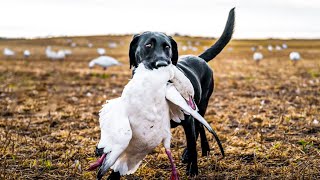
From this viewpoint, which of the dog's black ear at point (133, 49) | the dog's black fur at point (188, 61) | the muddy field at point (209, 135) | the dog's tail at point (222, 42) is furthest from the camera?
the dog's tail at point (222, 42)

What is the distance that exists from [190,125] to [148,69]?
3.60 ft

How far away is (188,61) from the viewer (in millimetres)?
5043

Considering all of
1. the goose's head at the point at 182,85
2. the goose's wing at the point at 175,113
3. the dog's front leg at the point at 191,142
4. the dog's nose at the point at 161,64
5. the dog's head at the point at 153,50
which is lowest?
the dog's front leg at the point at 191,142

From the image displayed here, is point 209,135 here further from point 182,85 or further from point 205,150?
point 182,85

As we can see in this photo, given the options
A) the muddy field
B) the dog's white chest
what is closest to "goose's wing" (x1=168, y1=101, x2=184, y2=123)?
the dog's white chest

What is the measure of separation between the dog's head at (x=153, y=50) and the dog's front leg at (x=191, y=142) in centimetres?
87

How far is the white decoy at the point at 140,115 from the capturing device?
3.19 m

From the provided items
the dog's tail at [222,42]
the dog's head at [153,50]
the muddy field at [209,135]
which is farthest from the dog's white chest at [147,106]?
the dog's tail at [222,42]

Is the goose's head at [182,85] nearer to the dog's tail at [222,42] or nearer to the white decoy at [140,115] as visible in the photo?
the white decoy at [140,115]

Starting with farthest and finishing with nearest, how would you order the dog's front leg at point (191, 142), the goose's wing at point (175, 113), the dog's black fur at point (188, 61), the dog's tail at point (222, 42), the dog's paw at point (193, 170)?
the dog's tail at point (222, 42), the dog's paw at point (193, 170), the dog's front leg at point (191, 142), the goose's wing at point (175, 113), the dog's black fur at point (188, 61)

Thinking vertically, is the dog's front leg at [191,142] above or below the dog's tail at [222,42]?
below

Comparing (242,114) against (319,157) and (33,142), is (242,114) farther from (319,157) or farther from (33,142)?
(33,142)

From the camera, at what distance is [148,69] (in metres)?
3.33

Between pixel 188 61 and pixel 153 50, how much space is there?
1604mm
